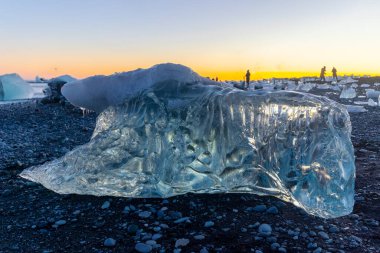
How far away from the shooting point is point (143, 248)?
291 cm

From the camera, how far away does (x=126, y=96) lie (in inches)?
175

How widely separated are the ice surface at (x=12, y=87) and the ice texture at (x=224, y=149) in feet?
69.1

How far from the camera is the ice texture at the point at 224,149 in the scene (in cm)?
376

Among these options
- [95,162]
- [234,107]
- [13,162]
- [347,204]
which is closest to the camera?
[347,204]

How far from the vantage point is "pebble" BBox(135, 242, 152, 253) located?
290 cm

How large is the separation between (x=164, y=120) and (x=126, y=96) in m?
0.67

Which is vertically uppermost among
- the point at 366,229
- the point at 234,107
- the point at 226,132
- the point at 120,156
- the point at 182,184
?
the point at 234,107

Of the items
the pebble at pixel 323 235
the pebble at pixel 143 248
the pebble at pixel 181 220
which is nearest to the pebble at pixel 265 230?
the pebble at pixel 323 235

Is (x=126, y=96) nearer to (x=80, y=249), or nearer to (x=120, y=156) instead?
(x=120, y=156)

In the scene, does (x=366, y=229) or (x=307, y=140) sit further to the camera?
(x=307, y=140)

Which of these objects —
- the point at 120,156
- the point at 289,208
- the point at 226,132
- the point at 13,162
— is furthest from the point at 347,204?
the point at 13,162

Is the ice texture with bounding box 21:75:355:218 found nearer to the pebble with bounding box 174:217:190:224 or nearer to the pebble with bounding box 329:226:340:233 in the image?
the pebble with bounding box 329:226:340:233

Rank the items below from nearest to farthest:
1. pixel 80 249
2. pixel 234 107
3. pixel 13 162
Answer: pixel 80 249, pixel 234 107, pixel 13 162

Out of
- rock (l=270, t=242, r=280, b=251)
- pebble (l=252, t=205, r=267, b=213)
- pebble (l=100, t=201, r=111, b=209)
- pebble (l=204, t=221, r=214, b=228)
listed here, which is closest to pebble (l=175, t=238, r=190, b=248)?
pebble (l=204, t=221, r=214, b=228)
